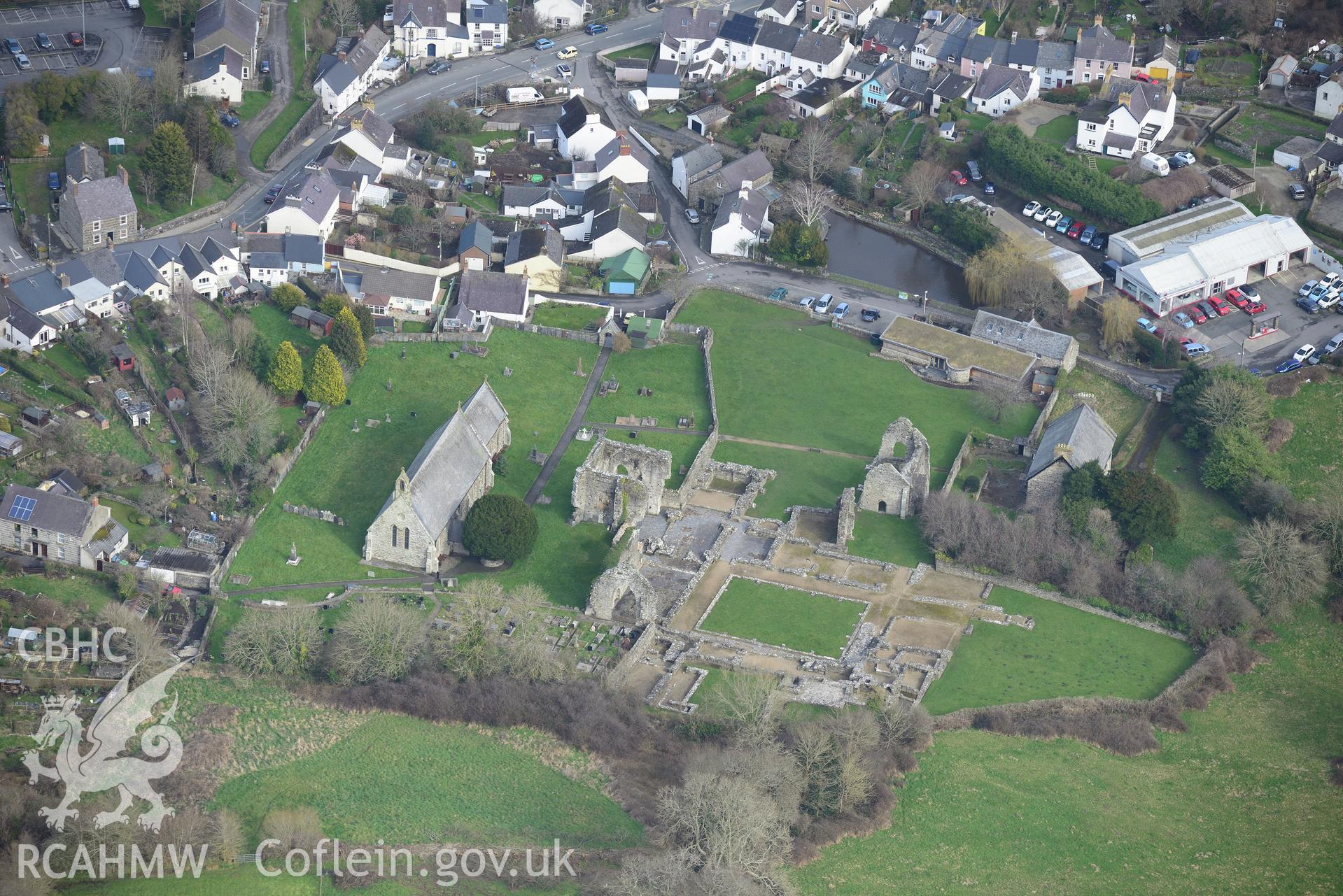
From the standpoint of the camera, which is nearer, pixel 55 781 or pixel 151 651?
pixel 55 781

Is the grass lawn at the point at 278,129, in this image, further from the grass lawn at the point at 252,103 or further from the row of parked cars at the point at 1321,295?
the row of parked cars at the point at 1321,295

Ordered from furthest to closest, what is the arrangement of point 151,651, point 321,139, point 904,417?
1. point 321,139
2. point 904,417
3. point 151,651

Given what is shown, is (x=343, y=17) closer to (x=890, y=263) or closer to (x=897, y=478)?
(x=890, y=263)

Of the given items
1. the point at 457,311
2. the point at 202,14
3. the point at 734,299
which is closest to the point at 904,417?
the point at 734,299

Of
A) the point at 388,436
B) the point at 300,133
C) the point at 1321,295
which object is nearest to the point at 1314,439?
the point at 1321,295

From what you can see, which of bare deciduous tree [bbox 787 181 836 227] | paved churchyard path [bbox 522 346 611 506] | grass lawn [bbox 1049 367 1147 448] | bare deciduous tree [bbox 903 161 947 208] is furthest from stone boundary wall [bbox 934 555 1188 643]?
bare deciduous tree [bbox 903 161 947 208]

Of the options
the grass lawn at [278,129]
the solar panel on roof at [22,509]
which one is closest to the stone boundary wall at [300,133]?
the grass lawn at [278,129]

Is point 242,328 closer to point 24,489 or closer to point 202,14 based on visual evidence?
point 24,489
